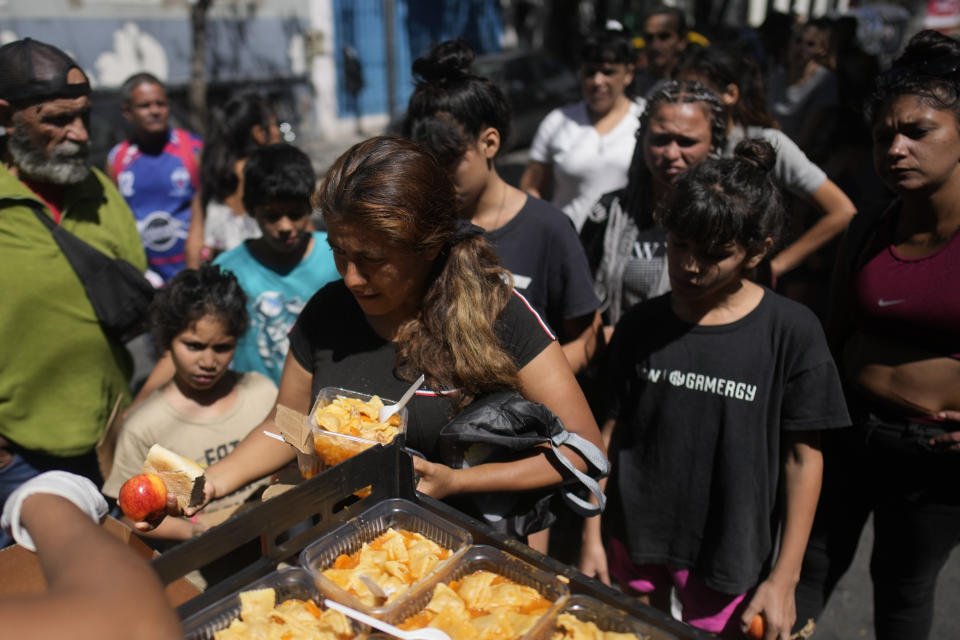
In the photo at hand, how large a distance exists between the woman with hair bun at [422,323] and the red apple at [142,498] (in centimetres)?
22

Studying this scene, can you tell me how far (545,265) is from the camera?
2742 mm

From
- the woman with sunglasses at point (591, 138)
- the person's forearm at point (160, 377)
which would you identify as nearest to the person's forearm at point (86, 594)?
the person's forearm at point (160, 377)

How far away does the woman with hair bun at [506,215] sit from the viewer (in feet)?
8.90

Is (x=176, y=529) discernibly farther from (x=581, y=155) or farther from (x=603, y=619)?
(x=581, y=155)

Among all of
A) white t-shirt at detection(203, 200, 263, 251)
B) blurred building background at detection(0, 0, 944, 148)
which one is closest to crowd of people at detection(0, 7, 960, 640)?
white t-shirt at detection(203, 200, 263, 251)

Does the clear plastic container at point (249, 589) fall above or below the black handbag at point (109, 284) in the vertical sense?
below

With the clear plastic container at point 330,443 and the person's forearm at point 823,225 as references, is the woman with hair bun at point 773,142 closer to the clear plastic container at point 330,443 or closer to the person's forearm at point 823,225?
the person's forearm at point 823,225

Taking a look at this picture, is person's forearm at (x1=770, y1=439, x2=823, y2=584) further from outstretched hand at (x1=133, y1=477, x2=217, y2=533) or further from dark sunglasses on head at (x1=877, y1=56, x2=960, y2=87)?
outstretched hand at (x1=133, y1=477, x2=217, y2=533)

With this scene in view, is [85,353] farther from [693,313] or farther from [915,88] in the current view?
[915,88]

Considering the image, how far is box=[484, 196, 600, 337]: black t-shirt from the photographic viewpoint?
2721 mm

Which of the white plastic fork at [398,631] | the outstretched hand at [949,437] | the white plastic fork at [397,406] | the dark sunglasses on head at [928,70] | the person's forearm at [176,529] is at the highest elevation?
the dark sunglasses on head at [928,70]

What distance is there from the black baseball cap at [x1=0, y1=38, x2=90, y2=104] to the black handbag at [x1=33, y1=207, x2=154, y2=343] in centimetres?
49

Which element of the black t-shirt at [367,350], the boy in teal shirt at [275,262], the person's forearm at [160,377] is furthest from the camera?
the boy in teal shirt at [275,262]

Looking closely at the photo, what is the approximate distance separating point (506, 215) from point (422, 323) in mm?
943
